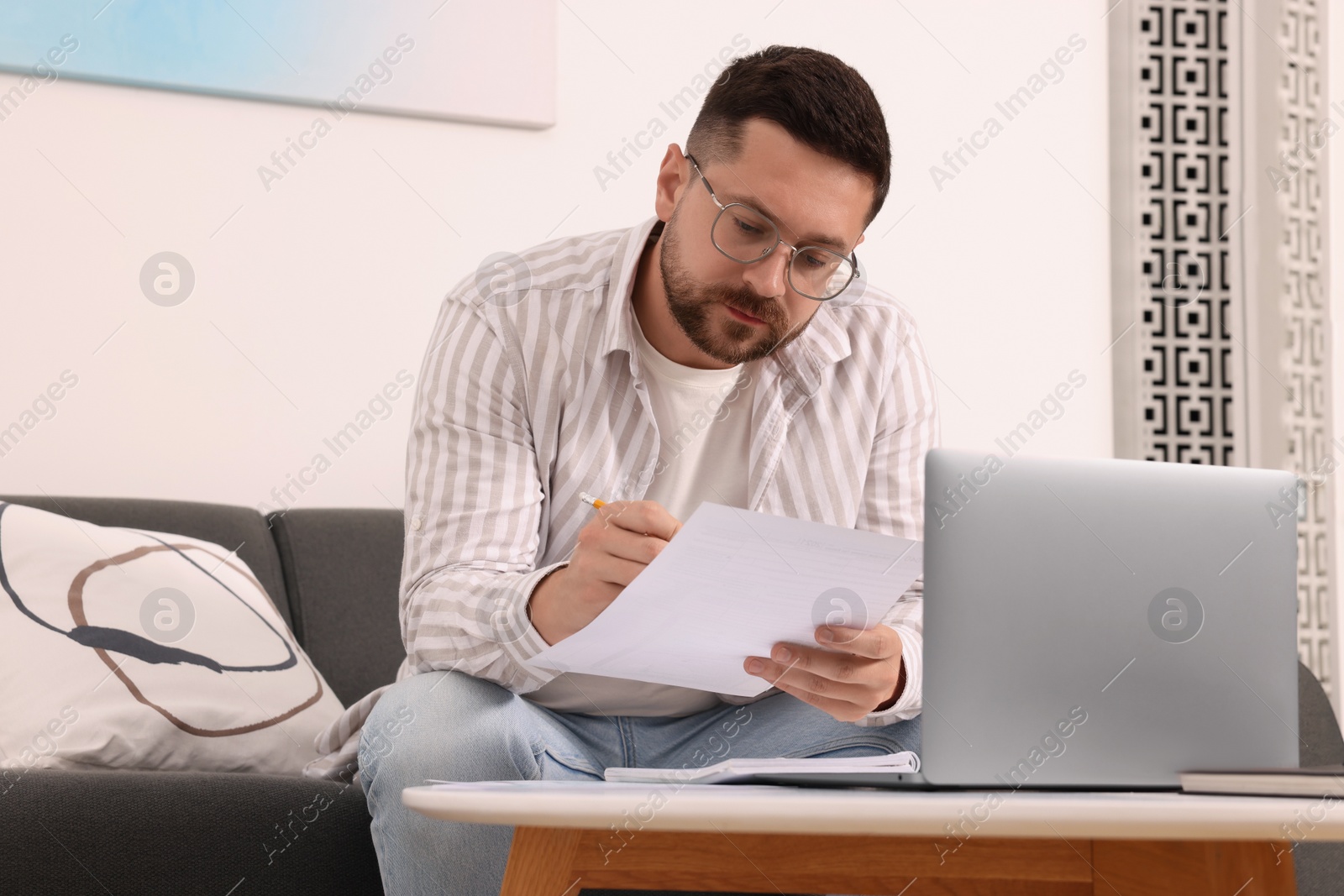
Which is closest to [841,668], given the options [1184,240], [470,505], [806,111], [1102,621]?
[1102,621]

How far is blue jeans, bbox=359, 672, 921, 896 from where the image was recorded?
109 centimetres

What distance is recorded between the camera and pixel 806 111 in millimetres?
1403

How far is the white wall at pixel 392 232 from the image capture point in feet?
6.44

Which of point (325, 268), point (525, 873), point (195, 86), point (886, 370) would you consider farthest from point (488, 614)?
point (195, 86)

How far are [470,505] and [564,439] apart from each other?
157mm

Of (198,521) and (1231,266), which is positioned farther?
(1231,266)

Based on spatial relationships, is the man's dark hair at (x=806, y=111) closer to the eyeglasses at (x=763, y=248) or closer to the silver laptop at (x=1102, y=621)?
the eyeglasses at (x=763, y=248)

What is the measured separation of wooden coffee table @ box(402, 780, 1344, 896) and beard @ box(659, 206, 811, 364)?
676mm

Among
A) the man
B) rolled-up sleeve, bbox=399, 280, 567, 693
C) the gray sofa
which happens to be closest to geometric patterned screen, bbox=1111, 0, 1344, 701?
the gray sofa

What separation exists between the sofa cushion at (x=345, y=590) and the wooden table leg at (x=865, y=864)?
1030 millimetres

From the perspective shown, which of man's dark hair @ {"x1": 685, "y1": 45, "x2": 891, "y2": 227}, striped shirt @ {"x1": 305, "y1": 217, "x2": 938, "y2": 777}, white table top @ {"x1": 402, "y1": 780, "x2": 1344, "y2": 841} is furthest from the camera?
man's dark hair @ {"x1": 685, "y1": 45, "x2": 891, "y2": 227}

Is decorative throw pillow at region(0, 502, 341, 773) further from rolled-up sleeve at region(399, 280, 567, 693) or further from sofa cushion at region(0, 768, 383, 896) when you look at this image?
rolled-up sleeve at region(399, 280, 567, 693)

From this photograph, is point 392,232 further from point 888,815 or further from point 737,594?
point 888,815

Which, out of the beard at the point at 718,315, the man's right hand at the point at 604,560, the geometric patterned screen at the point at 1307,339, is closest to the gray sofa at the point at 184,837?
the man's right hand at the point at 604,560
